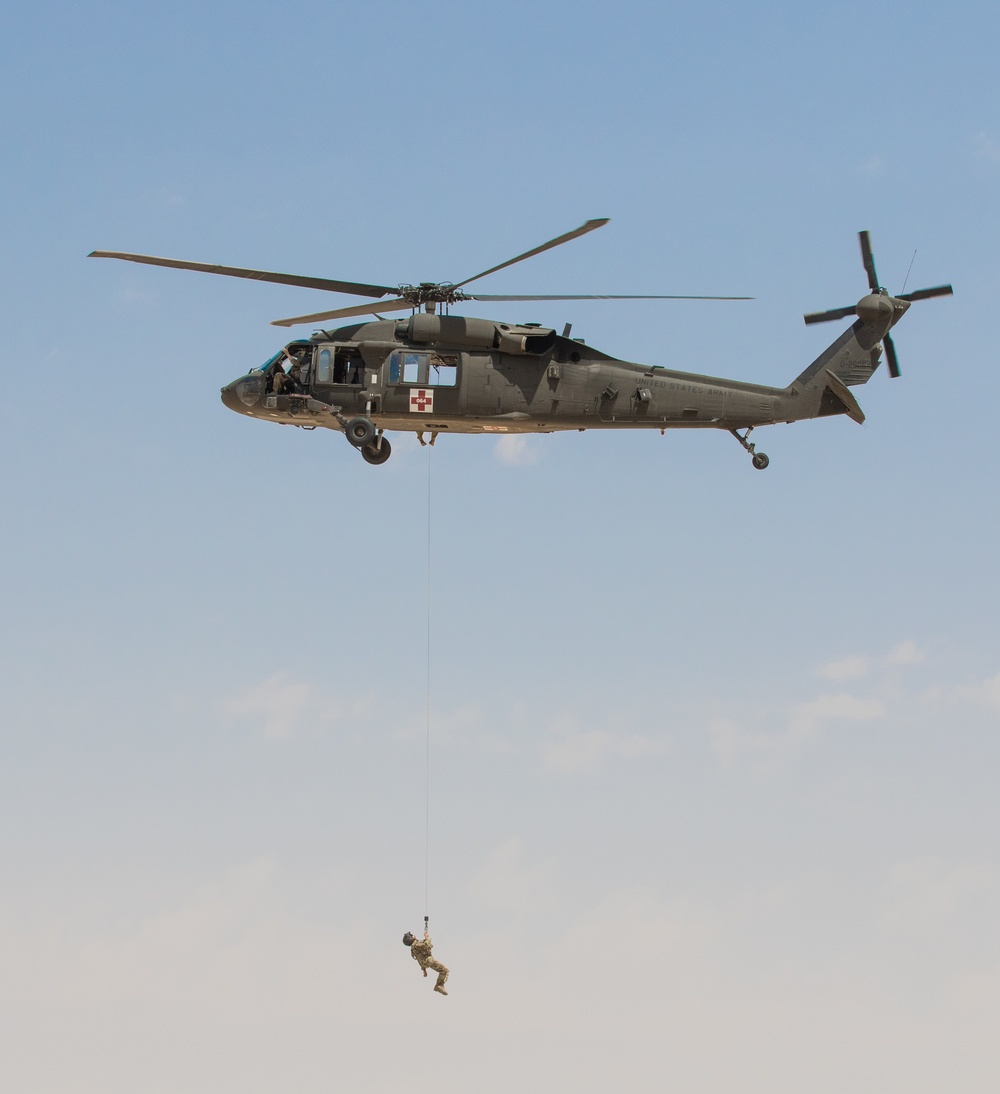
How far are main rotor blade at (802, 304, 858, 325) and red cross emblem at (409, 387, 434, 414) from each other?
29.2 feet

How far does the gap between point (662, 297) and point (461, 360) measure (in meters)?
4.40

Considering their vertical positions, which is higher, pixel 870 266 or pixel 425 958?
pixel 870 266

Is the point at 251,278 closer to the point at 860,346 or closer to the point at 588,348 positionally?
the point at 588,348

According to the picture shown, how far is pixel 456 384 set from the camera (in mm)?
33031

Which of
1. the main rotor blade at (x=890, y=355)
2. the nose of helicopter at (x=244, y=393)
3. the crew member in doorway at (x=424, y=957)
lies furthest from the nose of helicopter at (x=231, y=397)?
the main rotor blade at (x=890, y=355)

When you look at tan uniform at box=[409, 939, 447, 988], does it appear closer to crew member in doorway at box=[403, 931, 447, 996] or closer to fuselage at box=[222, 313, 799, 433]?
crew member in doorway at box=[403, 931, 447, 996]

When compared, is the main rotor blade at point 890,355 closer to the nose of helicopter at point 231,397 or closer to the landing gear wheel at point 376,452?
the landing gear wheel at point 376,452

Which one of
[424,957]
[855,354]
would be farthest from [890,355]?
[424,957]

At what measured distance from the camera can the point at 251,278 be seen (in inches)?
1289

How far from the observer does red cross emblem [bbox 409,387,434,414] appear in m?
33.0

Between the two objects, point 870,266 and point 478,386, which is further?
point 870,266

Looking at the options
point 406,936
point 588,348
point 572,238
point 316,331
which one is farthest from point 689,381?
point 406,936

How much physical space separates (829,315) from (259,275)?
41.0 ft

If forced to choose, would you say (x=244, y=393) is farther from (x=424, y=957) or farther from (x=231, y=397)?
(x=424, y=957)
